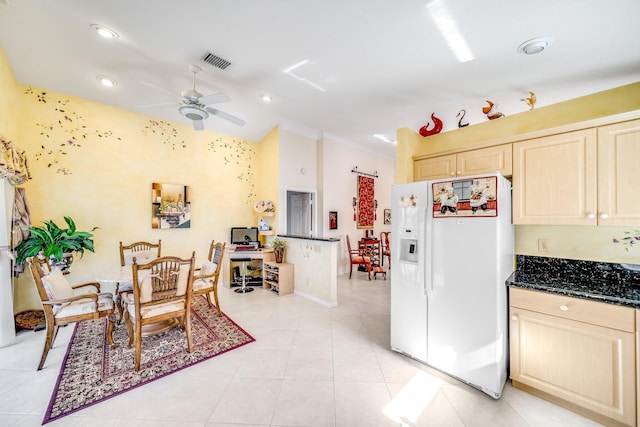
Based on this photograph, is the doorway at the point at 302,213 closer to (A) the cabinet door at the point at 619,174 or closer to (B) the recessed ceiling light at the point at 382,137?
(B) the recessed ceiling light at the point at 382,137

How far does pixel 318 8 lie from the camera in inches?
77.9

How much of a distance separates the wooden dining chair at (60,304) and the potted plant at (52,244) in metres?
0.40

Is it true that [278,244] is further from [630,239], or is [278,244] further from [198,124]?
[630,239]

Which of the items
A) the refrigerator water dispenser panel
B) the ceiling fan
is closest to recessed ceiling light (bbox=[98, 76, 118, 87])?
the ceiling fan

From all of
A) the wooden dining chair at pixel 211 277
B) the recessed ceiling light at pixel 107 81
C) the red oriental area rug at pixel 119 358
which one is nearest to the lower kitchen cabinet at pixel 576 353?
the red oriental area rug at pixel 119 358

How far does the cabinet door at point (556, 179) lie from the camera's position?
175 centimetres

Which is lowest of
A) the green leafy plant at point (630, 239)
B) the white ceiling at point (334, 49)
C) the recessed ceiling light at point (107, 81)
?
the green leafy plant at point (630, 239)

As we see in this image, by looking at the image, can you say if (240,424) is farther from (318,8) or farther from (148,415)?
(318,8)

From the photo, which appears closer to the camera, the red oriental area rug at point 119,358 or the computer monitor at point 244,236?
the red oriental area rug at point 119,358

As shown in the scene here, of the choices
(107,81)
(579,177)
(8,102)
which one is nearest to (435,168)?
(579,177)

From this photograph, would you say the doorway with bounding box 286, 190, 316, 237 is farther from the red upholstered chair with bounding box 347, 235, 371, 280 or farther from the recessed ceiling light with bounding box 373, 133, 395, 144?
the recessed ceiling light with bounding box 373, 133, 395, 144

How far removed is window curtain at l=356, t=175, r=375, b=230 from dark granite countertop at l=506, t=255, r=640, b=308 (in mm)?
4004

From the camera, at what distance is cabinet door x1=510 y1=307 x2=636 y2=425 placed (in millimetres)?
1472

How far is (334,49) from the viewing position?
2467 millimetres
